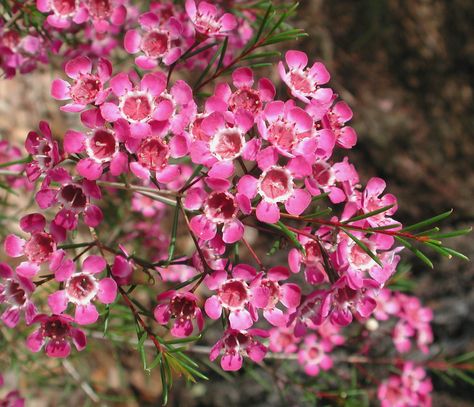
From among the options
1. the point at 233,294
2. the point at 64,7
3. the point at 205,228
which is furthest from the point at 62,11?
the point at 233,294

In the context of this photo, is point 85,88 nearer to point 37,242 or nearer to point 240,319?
point 37,242

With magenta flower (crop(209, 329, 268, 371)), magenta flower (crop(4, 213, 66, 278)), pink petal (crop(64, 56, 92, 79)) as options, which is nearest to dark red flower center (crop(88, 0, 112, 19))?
pink petal (crop(64, 56, 92, 79))

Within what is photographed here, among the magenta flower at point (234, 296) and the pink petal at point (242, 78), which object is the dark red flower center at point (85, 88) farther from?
the magenta flower at point (234, 296)

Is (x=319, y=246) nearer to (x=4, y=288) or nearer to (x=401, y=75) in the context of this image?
(x=4, y=288)

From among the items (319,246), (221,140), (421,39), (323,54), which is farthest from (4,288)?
(421,39)

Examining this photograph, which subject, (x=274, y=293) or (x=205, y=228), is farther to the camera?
(x=274, y=293)

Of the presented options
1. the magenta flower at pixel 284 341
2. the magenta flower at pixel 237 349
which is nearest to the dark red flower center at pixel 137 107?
the magenta flower at pixel 237 349
